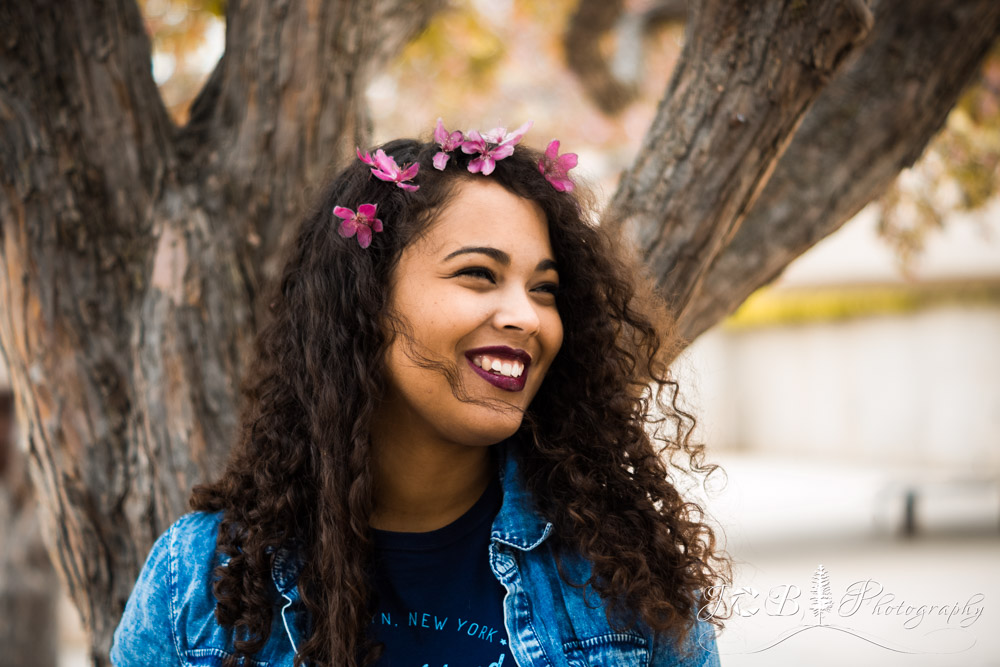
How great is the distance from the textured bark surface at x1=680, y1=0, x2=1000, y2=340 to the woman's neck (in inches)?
34.3

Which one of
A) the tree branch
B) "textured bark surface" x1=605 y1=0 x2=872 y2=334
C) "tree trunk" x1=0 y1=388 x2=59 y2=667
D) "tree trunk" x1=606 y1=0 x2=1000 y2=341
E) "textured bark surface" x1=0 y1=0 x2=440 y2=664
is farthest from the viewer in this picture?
"tree trunk" x1=0 y1=388 x2=59 y2=667

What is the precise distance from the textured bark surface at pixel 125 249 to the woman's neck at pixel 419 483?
581 millimetres

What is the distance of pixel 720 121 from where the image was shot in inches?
87.8

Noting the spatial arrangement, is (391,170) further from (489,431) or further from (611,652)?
(611,652)

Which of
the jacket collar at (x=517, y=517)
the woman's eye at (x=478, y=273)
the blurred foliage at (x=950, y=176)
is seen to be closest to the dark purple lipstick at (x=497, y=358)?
the woman's eye at (x=478, y=273)

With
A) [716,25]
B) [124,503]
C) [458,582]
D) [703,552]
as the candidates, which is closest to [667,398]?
[703,552]

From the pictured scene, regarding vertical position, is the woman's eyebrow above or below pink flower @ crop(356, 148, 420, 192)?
below

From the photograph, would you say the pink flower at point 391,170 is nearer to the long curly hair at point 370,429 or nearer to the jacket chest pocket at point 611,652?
the long curly hair at point 370,429

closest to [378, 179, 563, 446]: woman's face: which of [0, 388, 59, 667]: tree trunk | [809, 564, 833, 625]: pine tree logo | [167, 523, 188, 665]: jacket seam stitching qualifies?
[167, 523, 188, 665]: jacket seam stitching

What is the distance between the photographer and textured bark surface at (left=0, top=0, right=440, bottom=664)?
236cm

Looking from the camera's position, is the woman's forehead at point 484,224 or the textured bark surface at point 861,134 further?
the textured bark surface at point 861,134

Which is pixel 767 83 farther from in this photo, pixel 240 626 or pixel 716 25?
pixel 240 626

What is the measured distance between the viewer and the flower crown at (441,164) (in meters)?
2.04
